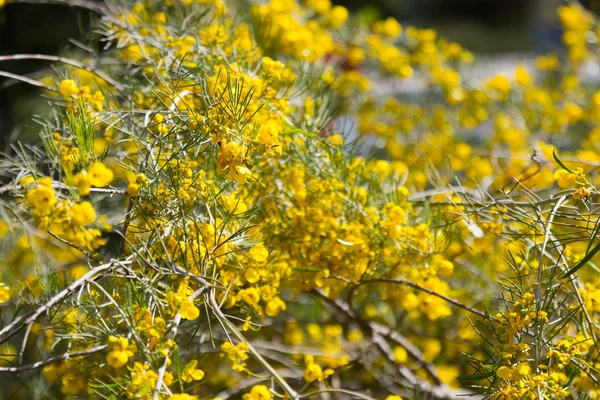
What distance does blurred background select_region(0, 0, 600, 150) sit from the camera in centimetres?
344

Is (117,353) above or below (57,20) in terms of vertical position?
above

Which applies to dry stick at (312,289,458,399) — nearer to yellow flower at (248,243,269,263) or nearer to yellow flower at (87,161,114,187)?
yellow flower at (248,243,269,263)

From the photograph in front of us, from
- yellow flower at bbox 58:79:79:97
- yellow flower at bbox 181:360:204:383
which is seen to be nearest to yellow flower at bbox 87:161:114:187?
yellow flower at bbox 181:360:204:383

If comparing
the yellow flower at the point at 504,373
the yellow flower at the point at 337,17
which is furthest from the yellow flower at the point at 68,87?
the yellow flower at the point at 337,17

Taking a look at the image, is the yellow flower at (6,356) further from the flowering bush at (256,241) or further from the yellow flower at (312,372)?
the yellow flower at (312,372)

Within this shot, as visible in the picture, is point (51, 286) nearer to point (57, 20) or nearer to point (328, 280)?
point (328, 280)

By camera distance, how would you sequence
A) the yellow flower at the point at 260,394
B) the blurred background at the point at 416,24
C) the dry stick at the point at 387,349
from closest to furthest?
the yellow flower at the point at 260,394
the dry stick at the point at 387,349
the blurred background at the point at 416,24

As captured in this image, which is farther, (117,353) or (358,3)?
(358,3)

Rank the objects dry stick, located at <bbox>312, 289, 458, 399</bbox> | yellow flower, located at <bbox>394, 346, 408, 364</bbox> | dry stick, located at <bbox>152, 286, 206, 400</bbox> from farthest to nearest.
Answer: yellow flower, located at <bbox>394, 346, 408, 364</bbox> < dry stick, located at <bbox>312, 289, 458, 399</bbox> < dry stick, located at <bbox>152, 286, 206, 400</bbox>

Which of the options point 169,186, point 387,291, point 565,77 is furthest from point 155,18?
point 565,77

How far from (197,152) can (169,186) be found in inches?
2.9

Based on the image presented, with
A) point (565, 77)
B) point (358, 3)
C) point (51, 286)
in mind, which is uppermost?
point (51, 286)

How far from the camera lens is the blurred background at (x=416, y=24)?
11.3 feet

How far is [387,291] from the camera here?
1214mm
